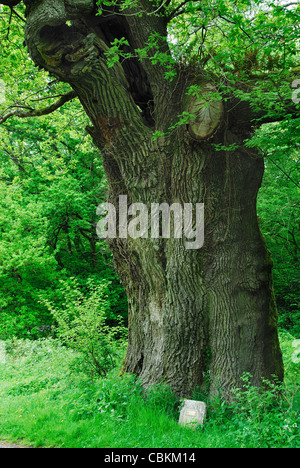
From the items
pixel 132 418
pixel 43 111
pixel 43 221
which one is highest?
pixel 43 111

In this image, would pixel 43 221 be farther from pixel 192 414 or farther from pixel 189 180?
pixel 192 414

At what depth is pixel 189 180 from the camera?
502 cm

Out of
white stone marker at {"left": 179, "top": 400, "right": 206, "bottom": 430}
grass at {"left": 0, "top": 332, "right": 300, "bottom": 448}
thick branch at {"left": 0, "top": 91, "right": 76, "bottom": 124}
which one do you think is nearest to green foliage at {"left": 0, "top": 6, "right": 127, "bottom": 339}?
thick branch at {"left": 0, "top": 91, "right": 76, "bottom": 124}

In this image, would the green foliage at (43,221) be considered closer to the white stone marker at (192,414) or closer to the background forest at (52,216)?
the background forest at (52,216)

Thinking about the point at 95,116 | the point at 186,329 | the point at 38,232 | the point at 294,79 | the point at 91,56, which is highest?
the point at 91,56

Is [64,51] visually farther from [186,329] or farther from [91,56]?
[186,329]

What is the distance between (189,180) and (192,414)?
9.73 feet

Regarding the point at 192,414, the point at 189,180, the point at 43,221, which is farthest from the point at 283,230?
the point at 192,414

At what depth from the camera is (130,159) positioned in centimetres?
520

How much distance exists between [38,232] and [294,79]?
39.9ft

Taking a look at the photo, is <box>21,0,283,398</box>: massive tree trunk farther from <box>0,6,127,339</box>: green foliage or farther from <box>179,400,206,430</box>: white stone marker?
<box>0,6,127,339</box>: green foliage

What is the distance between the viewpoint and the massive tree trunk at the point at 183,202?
4801 mm
